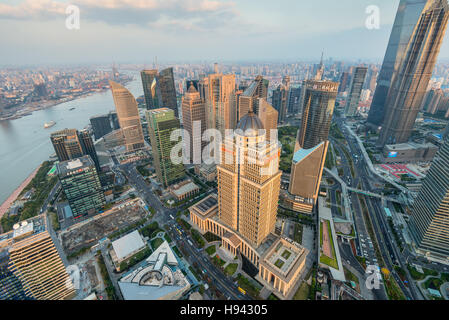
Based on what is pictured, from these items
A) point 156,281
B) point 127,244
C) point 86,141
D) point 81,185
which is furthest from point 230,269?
point 86,141

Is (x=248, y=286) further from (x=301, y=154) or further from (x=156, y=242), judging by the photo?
(x=301, y=154)

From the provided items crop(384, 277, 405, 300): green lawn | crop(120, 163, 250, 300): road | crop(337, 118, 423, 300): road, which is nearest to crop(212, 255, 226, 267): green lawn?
crop(120, 163, 250, 300): road

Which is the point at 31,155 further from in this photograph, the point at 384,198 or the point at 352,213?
the point at 384,198

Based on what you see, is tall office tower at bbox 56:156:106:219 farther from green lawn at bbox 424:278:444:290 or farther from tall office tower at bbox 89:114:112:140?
green lawn at bbox 424:278:444:290

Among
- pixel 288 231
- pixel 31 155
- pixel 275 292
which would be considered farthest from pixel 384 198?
pixel 31 155

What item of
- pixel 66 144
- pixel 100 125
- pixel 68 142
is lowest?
pixel 100 125

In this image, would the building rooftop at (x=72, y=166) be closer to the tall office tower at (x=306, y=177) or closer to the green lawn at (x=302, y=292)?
the tall office tower at (x=306, y=177)
